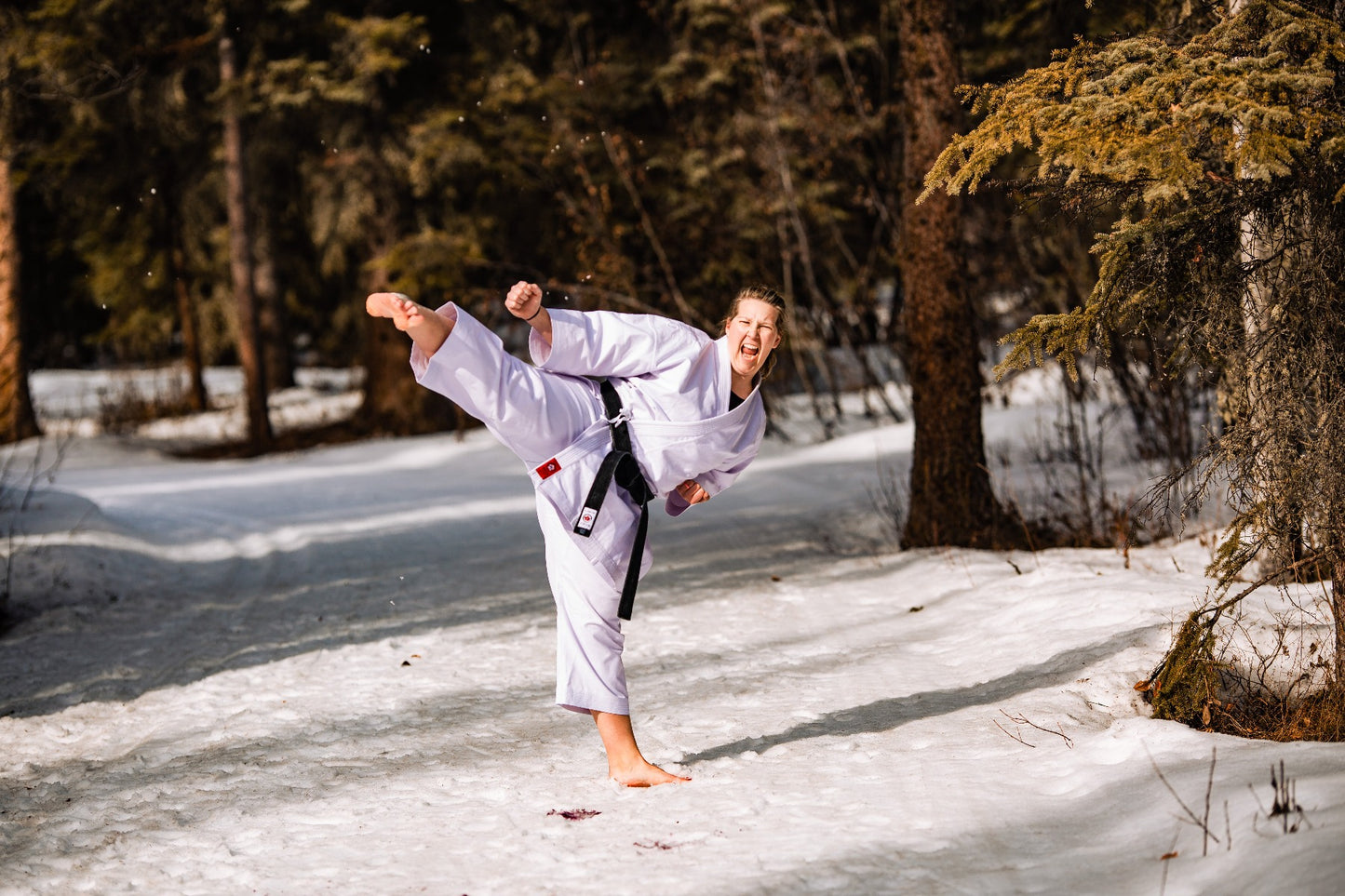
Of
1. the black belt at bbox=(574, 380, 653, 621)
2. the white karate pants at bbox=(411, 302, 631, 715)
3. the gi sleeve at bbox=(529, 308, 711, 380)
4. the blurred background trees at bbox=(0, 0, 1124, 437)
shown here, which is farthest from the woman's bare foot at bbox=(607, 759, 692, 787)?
the blurred background trees at bbox=(0, 0, 1124, 437)

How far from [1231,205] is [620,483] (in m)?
2.50

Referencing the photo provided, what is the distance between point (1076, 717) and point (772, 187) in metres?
13.0

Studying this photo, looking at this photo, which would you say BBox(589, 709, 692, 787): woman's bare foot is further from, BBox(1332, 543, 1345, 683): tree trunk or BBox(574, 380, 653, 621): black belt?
BBox(1332, 543, 1345, 683): tree trunk

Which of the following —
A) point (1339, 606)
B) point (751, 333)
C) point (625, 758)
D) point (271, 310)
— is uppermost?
point (271, 310)

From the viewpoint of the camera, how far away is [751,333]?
4383 mm

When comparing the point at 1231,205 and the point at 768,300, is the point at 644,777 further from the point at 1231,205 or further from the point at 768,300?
the point at 1231,205

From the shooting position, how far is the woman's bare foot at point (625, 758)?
166 inches

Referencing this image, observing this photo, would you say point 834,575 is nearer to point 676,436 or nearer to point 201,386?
point 676,436

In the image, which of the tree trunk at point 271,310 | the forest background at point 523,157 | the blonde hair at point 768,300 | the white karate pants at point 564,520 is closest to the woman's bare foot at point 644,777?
the white karate pants at point 564,520

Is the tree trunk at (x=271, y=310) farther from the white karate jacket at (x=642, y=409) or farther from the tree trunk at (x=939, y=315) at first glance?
the white karate jacket at (x=642, y=409)

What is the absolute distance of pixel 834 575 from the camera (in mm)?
8578

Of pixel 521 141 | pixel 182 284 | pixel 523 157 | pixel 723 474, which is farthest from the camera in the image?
pixel 182 284

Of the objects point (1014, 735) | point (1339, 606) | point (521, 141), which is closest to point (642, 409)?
point (1014, 735)

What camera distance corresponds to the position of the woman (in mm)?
4164
